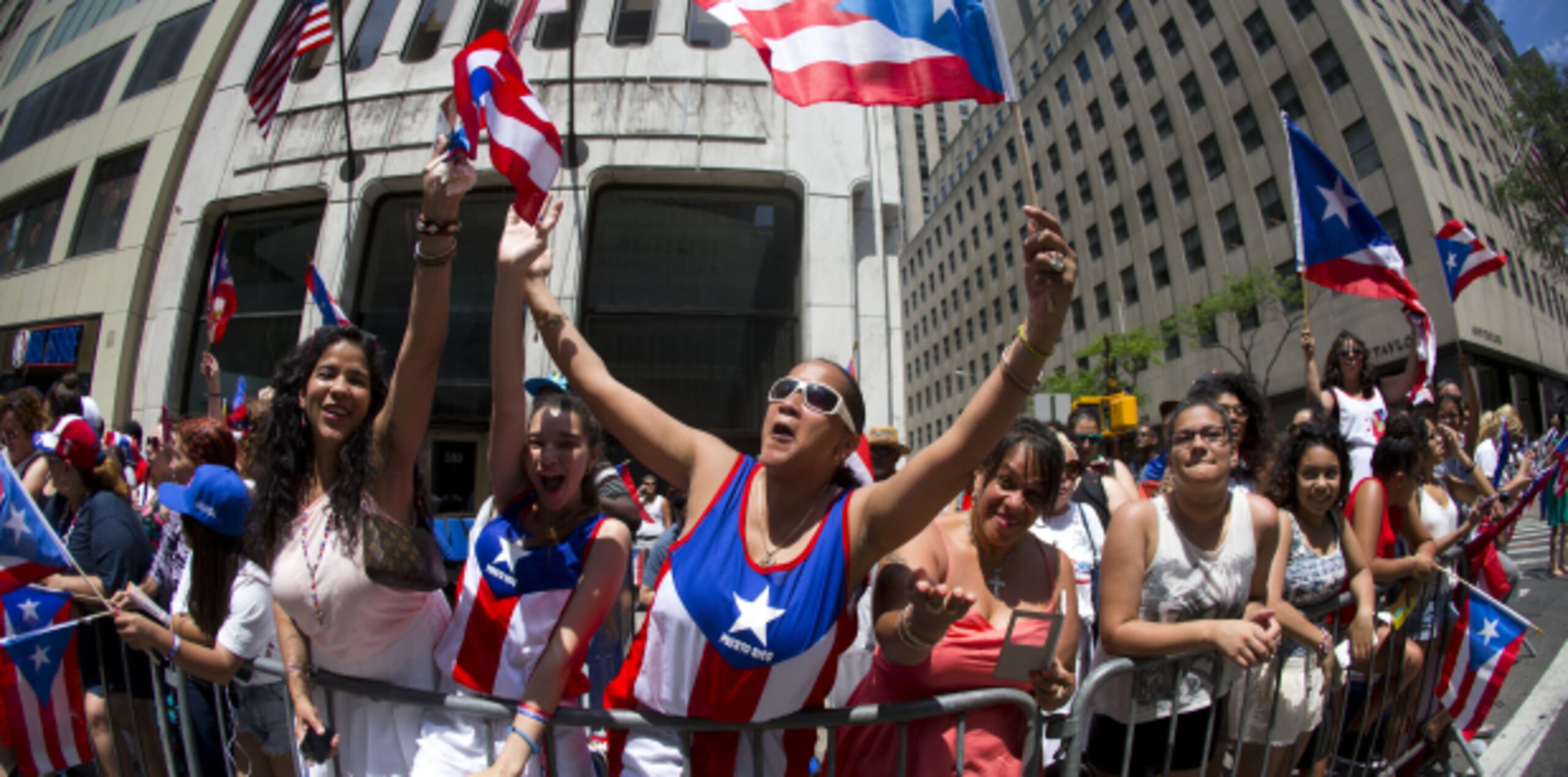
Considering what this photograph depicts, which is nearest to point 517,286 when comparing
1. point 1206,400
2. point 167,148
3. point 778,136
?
point 1206,400

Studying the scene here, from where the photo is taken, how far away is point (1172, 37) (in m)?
34.8

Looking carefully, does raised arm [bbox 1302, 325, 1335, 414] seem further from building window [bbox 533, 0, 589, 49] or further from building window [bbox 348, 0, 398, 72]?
building window [bbox 348, 0, 398, 72]

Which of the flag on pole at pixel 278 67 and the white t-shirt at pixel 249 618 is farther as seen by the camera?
the flag on pole at pixel 278 67

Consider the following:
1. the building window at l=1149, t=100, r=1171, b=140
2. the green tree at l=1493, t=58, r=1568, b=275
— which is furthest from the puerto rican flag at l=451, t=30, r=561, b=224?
the building window at l=1149, t=100, r=1171, b=140

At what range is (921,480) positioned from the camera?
1.66 m

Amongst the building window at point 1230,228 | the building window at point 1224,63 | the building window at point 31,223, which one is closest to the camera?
the building window at point 31,223

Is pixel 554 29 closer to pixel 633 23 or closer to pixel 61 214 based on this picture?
pixel 633 23

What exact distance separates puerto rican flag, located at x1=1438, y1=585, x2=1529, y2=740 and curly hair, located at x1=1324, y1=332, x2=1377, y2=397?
5.54 feet

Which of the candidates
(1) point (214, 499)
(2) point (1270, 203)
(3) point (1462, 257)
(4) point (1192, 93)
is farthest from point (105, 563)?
(4) point (1192, 93)

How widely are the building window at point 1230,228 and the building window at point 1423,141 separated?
6.03m

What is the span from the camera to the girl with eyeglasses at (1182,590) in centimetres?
260

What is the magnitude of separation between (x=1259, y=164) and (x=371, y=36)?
31065mm

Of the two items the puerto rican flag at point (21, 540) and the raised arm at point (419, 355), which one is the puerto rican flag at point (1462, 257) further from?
the puerto rican flag at point (21, 540)

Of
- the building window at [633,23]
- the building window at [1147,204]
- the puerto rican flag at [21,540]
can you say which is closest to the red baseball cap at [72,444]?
the puerto rican flag at [21,540]
